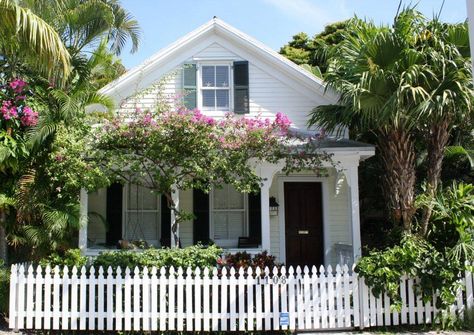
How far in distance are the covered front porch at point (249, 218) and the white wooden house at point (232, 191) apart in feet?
0.08

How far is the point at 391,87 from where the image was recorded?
902 centimetres

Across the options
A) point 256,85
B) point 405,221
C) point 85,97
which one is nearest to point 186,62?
point 256,85

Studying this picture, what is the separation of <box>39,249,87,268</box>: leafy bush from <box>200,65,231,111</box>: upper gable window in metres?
4.51

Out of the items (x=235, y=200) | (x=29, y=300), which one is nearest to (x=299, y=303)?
(x=29, y=300)

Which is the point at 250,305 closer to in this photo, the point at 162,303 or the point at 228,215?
the point at 162,303

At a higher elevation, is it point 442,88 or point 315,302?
point 442,88

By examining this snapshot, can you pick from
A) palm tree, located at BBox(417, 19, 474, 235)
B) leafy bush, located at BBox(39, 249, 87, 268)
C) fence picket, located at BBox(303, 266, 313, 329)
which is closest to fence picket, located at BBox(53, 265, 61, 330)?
leafy bush, located at BBox(39, 249, 87, 268)

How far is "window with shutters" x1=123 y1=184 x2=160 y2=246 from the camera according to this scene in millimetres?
12227

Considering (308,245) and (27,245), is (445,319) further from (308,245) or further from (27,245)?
(27,245)

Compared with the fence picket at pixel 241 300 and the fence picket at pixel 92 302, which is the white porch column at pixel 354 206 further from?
the fence picket at pixel 92 302

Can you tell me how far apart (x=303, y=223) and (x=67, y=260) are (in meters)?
5.77

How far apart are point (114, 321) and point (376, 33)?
687 cm

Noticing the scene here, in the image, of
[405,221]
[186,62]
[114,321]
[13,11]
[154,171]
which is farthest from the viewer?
[186,62]

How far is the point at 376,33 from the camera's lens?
30.2 ft
